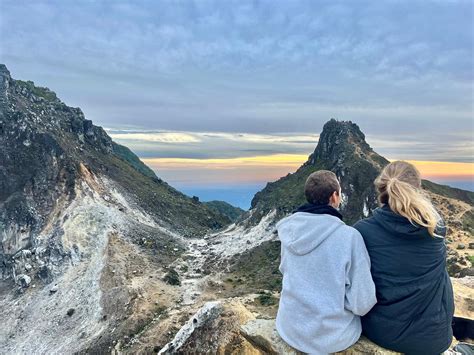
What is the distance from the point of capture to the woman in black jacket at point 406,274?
6648mm

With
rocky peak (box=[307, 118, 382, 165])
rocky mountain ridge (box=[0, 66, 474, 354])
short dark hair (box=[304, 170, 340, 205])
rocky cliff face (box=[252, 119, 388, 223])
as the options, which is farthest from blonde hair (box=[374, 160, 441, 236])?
rocky peak (box=[307, 118, 382, 165])

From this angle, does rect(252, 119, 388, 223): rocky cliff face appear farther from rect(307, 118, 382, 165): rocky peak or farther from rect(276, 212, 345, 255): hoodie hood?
rect(276, 212, 345, 255): hoodie hood

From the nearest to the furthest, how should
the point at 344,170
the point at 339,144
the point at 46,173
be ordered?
the point at 344,170
the point at 46,173
the point at 339,144

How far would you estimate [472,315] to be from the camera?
13383mm

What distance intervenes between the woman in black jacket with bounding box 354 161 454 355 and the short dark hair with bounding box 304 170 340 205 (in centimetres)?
86

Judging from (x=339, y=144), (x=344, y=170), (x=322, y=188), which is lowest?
(x=344, y=170)

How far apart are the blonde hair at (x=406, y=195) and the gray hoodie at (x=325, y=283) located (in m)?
0.84

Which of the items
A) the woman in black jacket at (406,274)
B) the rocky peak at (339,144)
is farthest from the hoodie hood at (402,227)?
the rocky peak at (339,144)

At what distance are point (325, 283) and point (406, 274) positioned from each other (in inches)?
53.1

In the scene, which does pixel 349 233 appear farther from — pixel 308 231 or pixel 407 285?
pixel 407 285

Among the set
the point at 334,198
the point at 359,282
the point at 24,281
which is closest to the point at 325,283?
the point at 359,282

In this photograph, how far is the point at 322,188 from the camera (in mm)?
7121

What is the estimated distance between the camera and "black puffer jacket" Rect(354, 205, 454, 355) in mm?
6691

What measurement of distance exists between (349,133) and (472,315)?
62.3 metres
